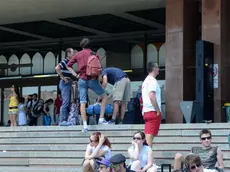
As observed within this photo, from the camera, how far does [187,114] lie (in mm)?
16281

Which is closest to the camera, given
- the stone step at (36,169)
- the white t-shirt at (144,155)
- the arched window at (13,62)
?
the white t-shirt at (144,155)

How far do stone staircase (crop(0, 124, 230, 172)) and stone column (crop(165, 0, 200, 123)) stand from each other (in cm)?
471

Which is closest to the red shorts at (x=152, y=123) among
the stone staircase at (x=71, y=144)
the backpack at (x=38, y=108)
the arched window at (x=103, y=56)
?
the stone staircase at (x=71, y=144)

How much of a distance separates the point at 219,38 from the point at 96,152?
7.85 meters

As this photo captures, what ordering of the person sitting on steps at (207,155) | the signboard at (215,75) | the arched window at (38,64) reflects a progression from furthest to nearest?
the arched window at (38,64) → the signboard at (215,75) → the person sitting on steps at (207,155)

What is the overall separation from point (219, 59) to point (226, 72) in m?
0.47

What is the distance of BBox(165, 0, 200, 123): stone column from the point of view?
1811cm

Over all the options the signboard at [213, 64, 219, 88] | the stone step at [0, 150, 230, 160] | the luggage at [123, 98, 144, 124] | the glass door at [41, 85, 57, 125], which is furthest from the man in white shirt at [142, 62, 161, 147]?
the glass door at [41, 85, 57, 125]

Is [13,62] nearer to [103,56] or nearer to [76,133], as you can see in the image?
[103,56]

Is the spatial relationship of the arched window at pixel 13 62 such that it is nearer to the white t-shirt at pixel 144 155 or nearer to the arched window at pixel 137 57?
the arched window at pixel 137 57

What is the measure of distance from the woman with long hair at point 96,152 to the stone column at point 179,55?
7.48m

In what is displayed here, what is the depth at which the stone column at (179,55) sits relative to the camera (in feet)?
59.4

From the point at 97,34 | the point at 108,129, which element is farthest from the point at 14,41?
the point at 108,129

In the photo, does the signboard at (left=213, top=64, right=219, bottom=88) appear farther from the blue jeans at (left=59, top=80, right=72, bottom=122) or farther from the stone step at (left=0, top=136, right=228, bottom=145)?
the stone step at (left=0, top=136, right=228, bottom=145)
